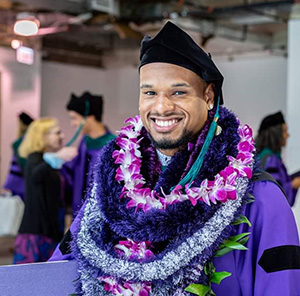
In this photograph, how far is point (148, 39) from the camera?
160 cm

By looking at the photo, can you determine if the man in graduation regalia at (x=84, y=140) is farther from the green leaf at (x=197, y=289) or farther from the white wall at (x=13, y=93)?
the white wall at (x=13, y=93)

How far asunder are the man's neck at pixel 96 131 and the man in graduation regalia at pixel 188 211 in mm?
3255

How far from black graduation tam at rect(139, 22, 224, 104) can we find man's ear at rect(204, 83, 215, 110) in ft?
0.08

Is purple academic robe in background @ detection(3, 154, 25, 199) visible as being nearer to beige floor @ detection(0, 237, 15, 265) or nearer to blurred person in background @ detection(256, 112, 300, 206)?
beige floor @ detection(0, 237, 15, 265)

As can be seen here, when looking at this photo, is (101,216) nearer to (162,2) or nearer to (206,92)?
(206,92)

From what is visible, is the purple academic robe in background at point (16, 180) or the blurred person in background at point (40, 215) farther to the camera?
the purple academic robe in background at point (16, 180)

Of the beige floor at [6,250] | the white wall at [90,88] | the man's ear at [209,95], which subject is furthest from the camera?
the white wall at [90,88]

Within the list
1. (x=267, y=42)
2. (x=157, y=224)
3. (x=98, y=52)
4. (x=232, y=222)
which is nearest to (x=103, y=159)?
(x=157, y=224)

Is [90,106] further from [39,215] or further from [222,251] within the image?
[222,251]

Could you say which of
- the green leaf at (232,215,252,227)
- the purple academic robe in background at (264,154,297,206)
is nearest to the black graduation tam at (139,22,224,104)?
the green leaf at (232,215,252,227)

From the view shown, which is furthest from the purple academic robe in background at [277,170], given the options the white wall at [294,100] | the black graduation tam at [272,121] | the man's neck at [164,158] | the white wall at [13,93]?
the white wall at [13,93]

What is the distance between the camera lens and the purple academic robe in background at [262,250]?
1475 millimetres

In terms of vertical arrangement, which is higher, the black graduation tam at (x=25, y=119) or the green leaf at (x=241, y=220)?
the black graduation tam at (x=25, y=119)

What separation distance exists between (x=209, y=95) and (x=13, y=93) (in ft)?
32.1
